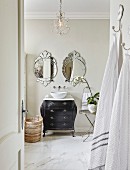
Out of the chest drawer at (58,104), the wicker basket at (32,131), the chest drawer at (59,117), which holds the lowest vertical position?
the wicker basket at (32,131)

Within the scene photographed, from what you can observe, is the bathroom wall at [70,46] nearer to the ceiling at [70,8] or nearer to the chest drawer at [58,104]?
the ceiling at [70,8]

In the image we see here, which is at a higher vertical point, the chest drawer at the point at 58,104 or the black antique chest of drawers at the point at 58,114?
the chest drawer at the point at 58,104

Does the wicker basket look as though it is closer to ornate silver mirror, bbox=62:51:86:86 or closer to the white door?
ornate silver mirror, bbox=62:51:86:86

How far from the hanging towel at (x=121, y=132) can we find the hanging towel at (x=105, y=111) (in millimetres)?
239

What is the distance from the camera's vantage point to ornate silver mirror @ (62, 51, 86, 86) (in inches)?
218

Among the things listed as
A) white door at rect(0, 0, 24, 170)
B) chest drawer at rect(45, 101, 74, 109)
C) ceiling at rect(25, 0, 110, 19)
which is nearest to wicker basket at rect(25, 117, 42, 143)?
chest drawer at rect(45, 101, 74, 109)

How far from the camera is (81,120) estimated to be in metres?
5.63

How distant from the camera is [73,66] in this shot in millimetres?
5582

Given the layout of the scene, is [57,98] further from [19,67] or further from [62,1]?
[19,67]

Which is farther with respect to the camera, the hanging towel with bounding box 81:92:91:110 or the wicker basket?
the hanging towel with bounding box 81:92:91:110

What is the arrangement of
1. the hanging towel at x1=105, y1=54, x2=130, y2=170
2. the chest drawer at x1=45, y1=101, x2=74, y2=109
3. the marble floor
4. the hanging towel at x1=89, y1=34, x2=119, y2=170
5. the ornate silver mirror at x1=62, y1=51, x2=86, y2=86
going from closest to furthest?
the hanging towel at x1=105, y1=54, x2=130, y2=170
the hanging towel at x1=89, y1=34, x2=119, y2=170
the marble floor
the chest drawer at x1=45, y1=101, x2=74, y2=109
the ornate silver mirror at x1=62, y1=51, x2=86, y2=86

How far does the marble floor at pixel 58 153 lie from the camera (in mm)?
3586

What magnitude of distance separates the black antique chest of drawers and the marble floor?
227 millimetres

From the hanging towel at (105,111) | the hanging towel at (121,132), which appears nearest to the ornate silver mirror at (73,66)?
the hanging towel at (105,111)
